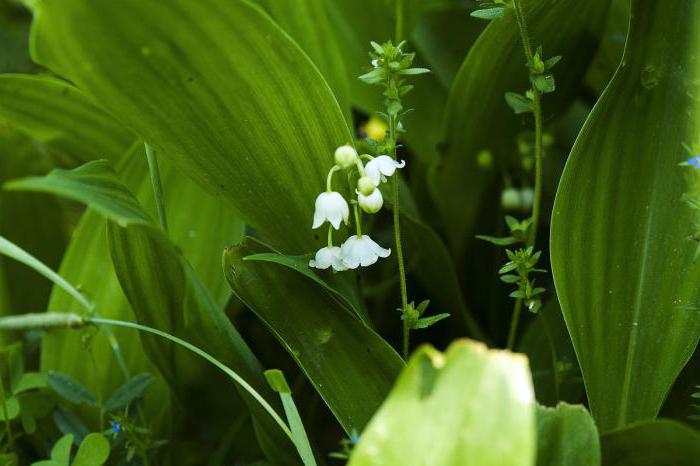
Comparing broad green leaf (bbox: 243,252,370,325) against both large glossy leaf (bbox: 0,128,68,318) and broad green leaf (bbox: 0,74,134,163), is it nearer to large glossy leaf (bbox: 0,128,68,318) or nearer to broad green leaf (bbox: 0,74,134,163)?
broad green leaf (bbox: 0,74,134,163)

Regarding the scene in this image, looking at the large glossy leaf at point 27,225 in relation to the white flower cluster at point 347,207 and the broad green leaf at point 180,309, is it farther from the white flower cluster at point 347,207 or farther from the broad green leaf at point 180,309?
the white flower cluster at point 347,207

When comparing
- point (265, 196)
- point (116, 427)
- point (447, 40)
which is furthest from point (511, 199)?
point (116, 427)

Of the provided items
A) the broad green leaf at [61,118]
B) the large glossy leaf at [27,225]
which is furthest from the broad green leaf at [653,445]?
the large glossy leaf at [27,225]

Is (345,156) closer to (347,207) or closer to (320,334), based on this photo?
(347,207)

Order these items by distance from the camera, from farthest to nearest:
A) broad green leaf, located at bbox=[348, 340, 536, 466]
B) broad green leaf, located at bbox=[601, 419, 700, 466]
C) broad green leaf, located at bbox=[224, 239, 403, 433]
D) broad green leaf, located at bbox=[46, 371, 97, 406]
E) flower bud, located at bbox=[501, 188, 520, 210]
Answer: flower bud, located at bbox=[501, 188, 520, 210]
broad green leaf, located at bbox=[46, 371, 97, 406]
broad green leaf, located at bbox=[224, 239, 403, 433]
broad green leaf, located at bbox=[601, 419, 700, 466]
broad green leaf, located at bbox=[348, 340, 536, 466]

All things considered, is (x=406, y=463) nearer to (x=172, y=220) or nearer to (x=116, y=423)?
(x=116, y=423)

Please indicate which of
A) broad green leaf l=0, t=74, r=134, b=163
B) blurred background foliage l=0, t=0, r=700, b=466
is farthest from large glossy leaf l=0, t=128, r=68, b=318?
broad green leaf l=0, t=74, r=134, b=163

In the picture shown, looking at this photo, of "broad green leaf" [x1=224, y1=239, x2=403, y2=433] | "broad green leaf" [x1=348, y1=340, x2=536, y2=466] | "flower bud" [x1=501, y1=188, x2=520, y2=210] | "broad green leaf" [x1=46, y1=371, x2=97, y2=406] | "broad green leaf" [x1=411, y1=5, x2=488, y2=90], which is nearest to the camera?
"broad green leaf" [x1=348, y1=340, x2=536, y2=466]
